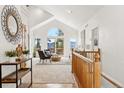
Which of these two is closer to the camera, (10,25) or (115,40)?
(10,25)

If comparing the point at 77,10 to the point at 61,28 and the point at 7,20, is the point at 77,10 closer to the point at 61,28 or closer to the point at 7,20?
the point at 7,20

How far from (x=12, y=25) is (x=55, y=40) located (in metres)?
12.3

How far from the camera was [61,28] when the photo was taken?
17062mm

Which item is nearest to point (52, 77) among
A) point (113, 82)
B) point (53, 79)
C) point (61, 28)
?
point (53, 79)

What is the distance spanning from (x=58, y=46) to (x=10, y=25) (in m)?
12.5

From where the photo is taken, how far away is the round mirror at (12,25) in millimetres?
4742

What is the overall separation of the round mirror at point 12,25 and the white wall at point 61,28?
11.6m

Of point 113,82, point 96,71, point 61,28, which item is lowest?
point 113,82

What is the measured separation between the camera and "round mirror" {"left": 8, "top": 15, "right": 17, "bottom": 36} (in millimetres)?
4742

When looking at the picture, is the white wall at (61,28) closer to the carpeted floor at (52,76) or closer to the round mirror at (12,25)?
the carpeted floor at (52,76)

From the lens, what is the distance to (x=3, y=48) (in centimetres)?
434

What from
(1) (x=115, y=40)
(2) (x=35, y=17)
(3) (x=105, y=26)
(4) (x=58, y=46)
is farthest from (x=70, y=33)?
(1) (x=115, y=40)

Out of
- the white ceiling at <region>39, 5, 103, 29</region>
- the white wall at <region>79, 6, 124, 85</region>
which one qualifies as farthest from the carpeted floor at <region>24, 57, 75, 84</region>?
the white ceiling at <region>39, 5, 103, 29</region>

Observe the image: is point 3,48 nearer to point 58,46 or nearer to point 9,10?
point 9,10
